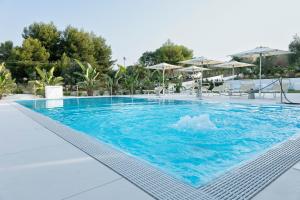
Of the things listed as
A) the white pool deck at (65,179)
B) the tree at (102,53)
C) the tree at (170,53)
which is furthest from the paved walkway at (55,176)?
the tree at (170,53)

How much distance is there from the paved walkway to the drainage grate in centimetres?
14

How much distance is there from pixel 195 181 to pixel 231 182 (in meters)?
0.55

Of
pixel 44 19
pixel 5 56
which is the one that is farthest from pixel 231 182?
pixel 5 56

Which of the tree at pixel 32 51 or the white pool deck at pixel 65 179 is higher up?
the tree at pixel 32 51

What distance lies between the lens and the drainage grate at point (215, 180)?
2.10 meters

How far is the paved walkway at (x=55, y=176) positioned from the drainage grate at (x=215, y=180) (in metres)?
0.14

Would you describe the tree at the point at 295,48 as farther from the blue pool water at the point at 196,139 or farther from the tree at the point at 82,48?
the blue pool water at the point at 196,139

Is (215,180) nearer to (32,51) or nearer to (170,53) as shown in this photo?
(32,51)

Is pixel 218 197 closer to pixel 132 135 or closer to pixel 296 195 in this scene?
pixel 296 195

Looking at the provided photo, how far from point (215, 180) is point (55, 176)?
5.51 ft

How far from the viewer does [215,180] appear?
2455 mm

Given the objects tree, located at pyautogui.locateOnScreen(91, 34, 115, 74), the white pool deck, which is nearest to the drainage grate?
the white pool deck

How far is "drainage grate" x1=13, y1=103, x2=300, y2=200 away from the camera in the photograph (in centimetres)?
210

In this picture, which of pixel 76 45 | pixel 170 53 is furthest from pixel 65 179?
pixel 170 53
